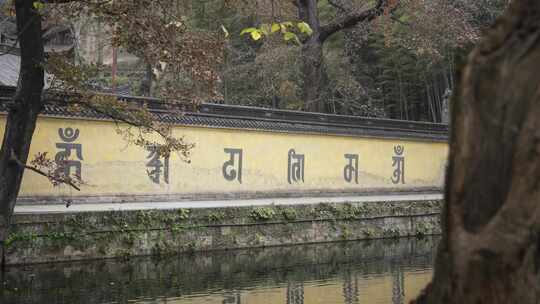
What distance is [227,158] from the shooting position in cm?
1202

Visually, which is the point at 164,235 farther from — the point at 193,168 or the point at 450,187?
the point at 450,187

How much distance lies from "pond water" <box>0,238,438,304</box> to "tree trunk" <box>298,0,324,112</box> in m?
6.48

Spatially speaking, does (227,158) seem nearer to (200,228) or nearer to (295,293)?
(200,228)

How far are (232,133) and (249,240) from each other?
199 centimetres

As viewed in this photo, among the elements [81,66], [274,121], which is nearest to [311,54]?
[274,121]

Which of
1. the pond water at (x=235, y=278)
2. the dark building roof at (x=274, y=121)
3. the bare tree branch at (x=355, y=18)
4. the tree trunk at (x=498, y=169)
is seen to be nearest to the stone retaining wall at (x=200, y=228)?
the pond water at (x=235, y=278)

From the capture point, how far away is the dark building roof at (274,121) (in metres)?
10.5

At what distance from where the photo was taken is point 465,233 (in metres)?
2.25

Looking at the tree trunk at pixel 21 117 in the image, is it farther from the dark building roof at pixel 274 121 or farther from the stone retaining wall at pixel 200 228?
the dark building roof at pixel 274 121

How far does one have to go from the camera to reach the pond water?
22.3 ft

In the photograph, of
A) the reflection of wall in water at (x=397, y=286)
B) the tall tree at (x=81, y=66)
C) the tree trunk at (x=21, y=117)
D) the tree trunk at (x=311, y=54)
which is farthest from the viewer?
the tree trunk at (x=311, y=54)

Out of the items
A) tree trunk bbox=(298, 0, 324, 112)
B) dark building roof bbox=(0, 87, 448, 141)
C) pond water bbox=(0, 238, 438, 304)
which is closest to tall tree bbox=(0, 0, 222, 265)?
pond water bbox=(0, 238, 438, 304)

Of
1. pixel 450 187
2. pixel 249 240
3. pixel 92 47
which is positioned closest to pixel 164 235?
pixel 249 240

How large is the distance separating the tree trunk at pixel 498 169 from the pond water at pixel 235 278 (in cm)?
448
